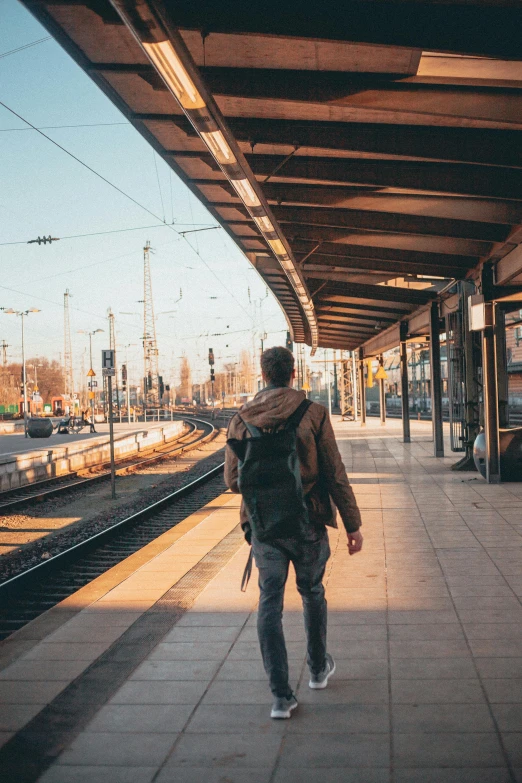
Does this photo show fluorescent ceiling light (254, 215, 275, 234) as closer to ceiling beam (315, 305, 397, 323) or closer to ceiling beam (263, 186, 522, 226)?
ceiling beam (263, 186, 522, 226)

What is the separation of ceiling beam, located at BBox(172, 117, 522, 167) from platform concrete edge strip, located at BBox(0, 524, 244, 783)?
Answer: 4375 mm

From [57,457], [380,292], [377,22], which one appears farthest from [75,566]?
[57,457]

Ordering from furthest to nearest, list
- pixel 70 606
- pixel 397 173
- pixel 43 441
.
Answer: pixel 43 441, pixel 397 173, pixel 70 606

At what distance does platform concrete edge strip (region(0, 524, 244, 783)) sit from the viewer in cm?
359

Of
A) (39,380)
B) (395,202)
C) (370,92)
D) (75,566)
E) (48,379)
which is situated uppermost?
(48,379)

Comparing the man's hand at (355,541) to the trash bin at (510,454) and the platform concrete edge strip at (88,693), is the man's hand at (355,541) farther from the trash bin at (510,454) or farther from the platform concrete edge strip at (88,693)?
the trash bin at (510,454)

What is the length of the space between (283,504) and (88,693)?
1504mm

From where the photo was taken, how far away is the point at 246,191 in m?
8.48

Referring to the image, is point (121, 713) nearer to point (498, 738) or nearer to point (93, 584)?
point (498, 738)

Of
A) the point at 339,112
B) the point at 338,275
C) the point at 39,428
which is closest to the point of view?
the point at 339,112

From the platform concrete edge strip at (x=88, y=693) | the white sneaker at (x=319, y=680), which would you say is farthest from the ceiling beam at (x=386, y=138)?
the white sneaker at (x=319, y=680)

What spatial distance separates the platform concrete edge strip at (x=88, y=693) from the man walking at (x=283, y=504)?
3.15ft

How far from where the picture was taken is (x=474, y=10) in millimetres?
5969

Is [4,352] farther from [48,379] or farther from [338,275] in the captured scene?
[338,275]
